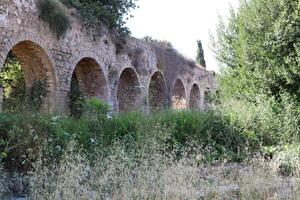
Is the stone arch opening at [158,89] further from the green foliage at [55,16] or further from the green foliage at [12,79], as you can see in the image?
the green foliage at [55,16]

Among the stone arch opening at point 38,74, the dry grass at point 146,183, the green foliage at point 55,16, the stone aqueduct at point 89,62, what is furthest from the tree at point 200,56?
the dry grass at point 146,183

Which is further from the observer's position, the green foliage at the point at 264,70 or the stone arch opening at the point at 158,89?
the stone arch opening at the point at 158,89

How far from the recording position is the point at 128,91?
18.2 m

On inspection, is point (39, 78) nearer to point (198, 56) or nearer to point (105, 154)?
point (105, 154)

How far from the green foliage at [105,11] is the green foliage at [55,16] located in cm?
157

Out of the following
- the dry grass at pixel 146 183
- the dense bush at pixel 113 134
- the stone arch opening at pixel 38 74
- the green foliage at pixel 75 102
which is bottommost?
the dry grass at pixel 146 183

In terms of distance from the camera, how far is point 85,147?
6375 mm

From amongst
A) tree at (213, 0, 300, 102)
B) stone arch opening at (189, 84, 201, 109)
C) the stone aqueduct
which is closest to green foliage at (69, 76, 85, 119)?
the stone aqueduct

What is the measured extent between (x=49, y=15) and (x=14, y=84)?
5208 mm

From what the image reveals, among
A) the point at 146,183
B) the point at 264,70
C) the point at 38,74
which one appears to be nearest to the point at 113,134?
the point at 146,183

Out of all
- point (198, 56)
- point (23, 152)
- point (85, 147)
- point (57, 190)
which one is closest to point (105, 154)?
point (85, 147)

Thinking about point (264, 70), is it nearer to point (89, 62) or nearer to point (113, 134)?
point (113, 134)

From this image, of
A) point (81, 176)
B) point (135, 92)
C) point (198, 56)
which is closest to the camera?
point (81, 176)

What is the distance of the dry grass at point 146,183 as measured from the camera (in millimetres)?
4223
